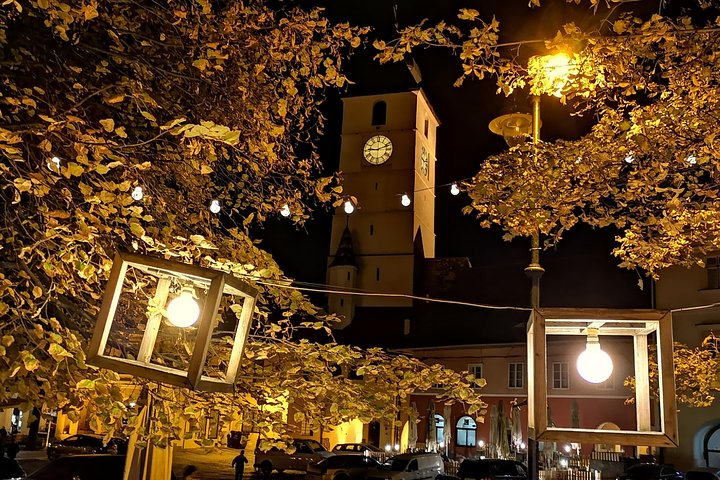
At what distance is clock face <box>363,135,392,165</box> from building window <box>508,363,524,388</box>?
20.6 metres

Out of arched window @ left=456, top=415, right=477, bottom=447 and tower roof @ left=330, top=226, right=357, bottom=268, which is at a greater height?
tower roof @ left=330, top=226, right=357, bottom=268

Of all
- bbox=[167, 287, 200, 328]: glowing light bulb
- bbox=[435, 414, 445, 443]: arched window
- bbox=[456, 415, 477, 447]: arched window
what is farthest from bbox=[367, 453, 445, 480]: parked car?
bbox=[167, 287, 200, 328]: glowing light bulb

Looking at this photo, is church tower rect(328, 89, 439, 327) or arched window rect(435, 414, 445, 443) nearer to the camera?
arched window rect(435, 414, 445, 443)

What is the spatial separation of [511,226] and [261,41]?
141 inches

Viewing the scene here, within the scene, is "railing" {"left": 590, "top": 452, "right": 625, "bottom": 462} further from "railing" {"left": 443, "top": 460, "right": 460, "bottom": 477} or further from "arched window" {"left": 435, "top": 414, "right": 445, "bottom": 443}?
"arched window" {"left": 435, "top": 414, "right": 445, "bottom": 443}

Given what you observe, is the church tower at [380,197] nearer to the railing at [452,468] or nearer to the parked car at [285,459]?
the parked car at [285,459]

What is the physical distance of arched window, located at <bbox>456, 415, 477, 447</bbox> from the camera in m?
36.5

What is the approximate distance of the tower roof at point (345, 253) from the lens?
49.8m

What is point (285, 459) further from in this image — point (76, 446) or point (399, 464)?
point (76, 446)

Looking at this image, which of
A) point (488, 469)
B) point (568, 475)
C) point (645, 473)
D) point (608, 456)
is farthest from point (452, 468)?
point (645, 473)

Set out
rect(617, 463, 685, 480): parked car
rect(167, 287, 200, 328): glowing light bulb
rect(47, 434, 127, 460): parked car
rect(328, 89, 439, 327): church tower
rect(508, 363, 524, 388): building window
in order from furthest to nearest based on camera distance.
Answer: rect(328, 89, 439, 327): church tower → rect(508, 363, 524, 388): building window → rect(47, 434, 127, 460): parked car → rect(617, 463, 685, 480): parked car → rect(167, 287, 200, 328): glowing light bulb

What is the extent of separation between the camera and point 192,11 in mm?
6609

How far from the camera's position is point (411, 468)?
22.2 meters

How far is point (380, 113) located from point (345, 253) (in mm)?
11253
